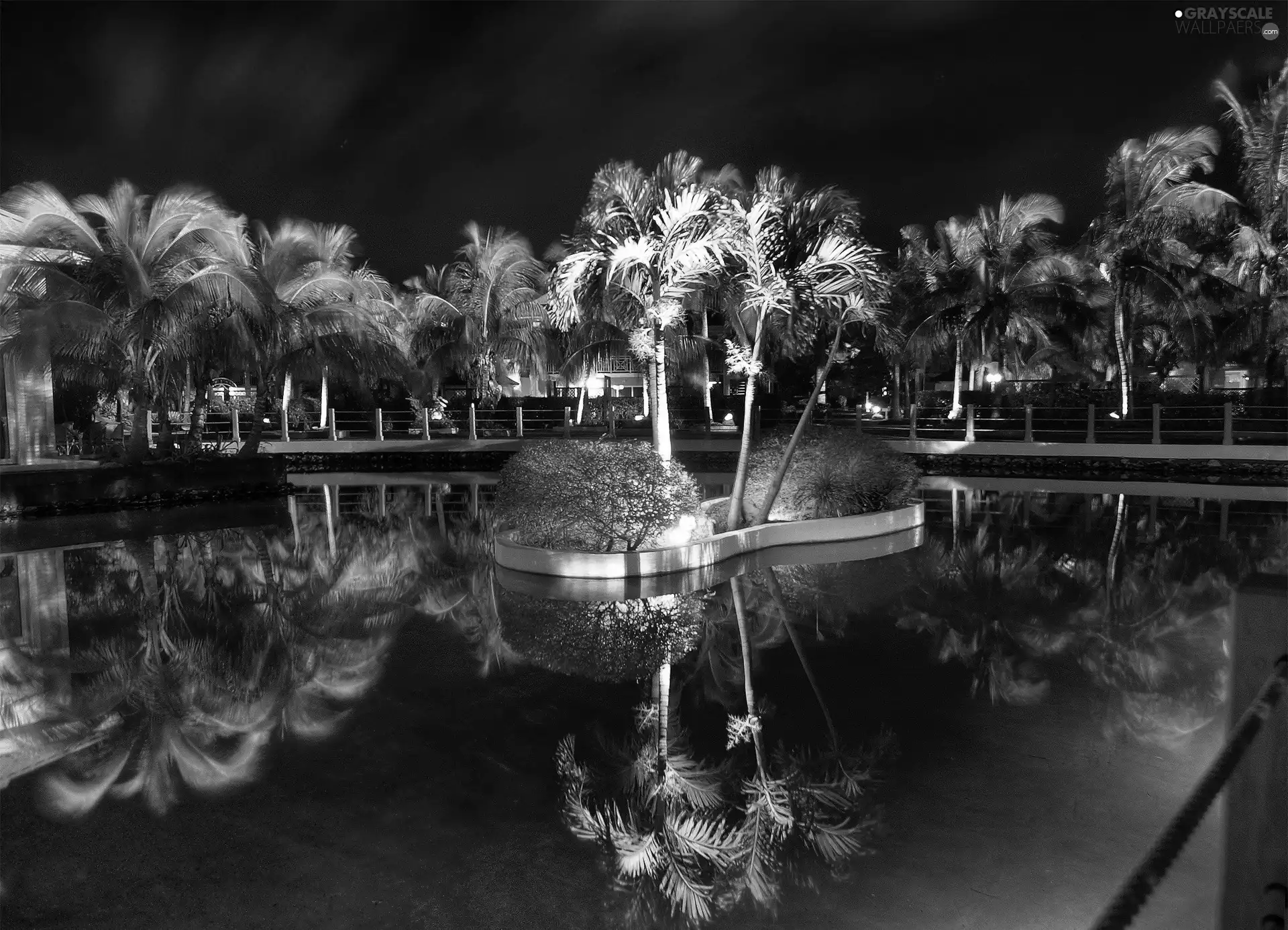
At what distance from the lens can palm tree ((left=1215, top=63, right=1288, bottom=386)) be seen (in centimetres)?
2544

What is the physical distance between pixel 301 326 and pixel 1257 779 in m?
21.8

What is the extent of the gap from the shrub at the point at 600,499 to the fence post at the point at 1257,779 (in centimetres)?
793

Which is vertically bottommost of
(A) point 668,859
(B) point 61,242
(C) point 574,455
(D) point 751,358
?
(A) point 668,859

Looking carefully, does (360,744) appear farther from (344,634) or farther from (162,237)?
(162,237)

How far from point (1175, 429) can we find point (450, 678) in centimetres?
2438

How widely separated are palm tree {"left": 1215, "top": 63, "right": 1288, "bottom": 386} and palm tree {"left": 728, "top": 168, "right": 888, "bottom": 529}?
1940 centimetres

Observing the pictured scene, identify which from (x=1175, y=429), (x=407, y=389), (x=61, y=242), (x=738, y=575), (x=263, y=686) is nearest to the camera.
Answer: (x=263, y=686)

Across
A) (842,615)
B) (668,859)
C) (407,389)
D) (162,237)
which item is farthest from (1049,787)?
(407,389)

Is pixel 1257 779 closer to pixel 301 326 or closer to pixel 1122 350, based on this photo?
pixel 301 326

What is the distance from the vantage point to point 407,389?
35250mm

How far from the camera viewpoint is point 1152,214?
2705 centimetres

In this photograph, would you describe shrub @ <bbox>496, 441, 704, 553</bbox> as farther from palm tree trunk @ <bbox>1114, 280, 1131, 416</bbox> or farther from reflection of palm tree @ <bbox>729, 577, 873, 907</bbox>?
palm tree trunk @ <bbox>1114, 280, 1131, 416</bbox>

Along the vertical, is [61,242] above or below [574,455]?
above

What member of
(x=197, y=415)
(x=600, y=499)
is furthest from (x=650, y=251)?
(x=197, y=415)
